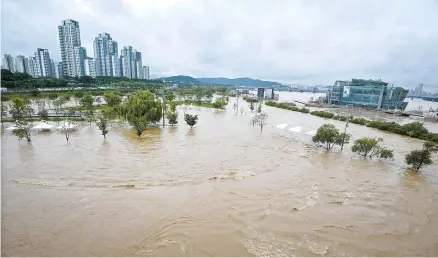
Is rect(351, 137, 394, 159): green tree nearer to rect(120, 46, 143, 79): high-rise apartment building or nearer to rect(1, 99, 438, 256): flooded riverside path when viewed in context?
rect(1, 99, 438, 256): flooded riverside path

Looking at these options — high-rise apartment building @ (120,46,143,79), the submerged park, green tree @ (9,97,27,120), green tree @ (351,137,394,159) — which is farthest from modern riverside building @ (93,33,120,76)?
green tree @ (351,137,394,159)

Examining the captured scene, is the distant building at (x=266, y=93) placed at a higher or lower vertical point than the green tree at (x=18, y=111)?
higher

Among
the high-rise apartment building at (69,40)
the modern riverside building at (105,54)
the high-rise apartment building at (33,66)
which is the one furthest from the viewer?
the modern riverside building at (105,54)

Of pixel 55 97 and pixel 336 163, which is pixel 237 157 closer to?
pixel 336 163

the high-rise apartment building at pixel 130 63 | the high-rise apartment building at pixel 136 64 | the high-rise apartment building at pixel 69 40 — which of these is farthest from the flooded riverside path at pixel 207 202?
the high-rise apartment building at pixel 136 64

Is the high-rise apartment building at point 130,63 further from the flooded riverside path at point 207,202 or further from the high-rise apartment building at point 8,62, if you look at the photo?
the flooded riverside path at point 207,202

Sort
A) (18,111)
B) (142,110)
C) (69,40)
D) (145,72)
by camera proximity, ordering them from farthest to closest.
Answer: (145,72), (69,40), (18,111), (142,110)

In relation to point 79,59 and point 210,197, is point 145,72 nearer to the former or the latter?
point 79,59

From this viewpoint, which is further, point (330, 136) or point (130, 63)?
point (130, 63)

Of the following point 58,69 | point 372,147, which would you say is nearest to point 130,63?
point 58,69
